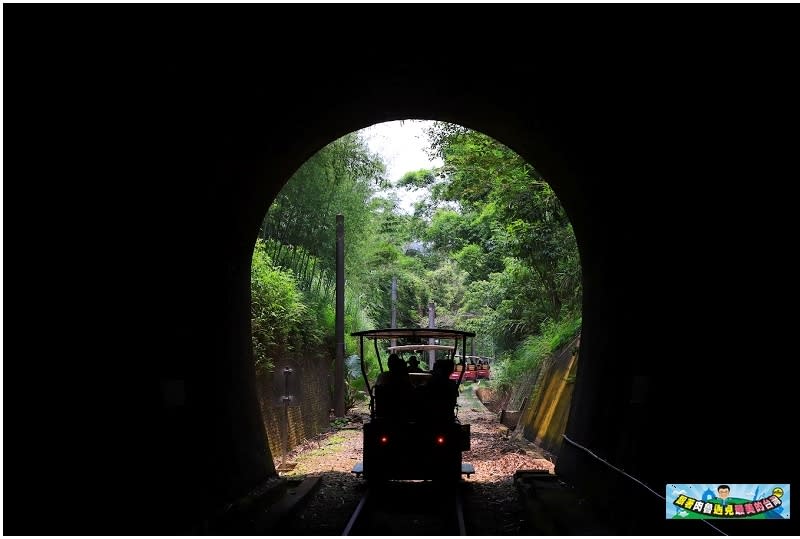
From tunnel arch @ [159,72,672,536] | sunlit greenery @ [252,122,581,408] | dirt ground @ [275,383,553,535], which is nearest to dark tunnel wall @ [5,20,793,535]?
tunnel arch @ [159,72,672,536]

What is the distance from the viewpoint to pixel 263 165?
874cm

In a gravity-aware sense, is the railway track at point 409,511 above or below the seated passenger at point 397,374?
below

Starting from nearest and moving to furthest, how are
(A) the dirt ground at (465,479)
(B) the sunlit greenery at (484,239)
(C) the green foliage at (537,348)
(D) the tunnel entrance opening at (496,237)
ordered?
(A) the dirt ground at (465,479)
(D) the tunnel entrance opening at (496,237)
(B) the sunlit greenery at (484,239)
(C) the green foliage at (537,348)

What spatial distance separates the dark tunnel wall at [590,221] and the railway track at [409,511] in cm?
147

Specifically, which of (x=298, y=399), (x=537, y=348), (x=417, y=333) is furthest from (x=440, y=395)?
(x=537, y=348)

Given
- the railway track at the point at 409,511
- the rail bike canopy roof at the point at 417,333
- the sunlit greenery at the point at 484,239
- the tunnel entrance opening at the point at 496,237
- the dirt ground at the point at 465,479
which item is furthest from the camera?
the sunlit greenery at the point at 484,239

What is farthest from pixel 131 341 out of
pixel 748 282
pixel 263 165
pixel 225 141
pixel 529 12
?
pixel 748 282

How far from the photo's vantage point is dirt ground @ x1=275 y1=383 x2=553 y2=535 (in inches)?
287

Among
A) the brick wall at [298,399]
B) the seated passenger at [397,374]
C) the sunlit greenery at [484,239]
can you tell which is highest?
the sunlit greenery at [484,239]

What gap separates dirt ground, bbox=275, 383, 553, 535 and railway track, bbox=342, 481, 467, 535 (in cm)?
16

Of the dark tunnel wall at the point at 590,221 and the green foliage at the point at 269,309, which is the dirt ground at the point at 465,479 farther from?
the green foliage at the point at 269,309

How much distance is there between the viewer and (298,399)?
49.5 ft

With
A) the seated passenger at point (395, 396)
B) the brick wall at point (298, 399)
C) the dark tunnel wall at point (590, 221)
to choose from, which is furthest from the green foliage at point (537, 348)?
Result: the seated passenger at point (395, 396)

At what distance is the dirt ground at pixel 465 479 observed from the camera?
729 centimetres
